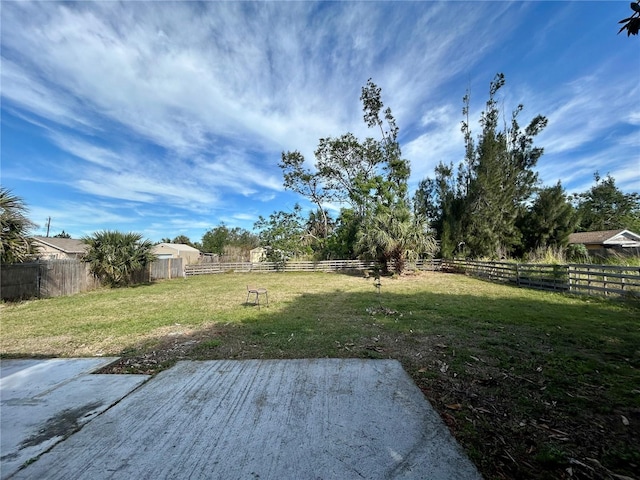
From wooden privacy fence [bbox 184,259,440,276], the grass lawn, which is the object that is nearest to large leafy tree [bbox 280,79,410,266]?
wooden privacy fence [bbox 184,259,440,276]

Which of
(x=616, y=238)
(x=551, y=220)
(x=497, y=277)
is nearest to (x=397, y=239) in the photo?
(x=497, y=277)

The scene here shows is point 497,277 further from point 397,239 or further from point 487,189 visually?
point 487,189

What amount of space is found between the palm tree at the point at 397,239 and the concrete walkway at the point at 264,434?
1194 centimetres

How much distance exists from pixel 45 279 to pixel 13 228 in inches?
93.0

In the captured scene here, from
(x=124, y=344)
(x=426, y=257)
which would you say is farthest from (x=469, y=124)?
(x=124, y=344)

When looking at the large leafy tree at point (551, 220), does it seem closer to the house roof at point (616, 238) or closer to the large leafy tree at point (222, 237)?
the house roof at point (616, 238)

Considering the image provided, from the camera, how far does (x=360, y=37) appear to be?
8883 mm

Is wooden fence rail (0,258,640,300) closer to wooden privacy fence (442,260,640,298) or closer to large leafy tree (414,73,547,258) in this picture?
wooden privacy fence (442,260,640,298)

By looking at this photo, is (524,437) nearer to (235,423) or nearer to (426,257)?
(235,423)

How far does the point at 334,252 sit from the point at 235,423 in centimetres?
1954

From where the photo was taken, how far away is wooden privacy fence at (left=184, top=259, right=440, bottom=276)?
731 inches

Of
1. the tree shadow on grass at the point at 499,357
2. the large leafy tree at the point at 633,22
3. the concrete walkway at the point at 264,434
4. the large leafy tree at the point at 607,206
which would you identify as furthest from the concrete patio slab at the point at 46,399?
the large leafy tree at the point at 607,206

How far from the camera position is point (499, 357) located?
3.77 m

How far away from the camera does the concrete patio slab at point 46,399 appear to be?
216cm
